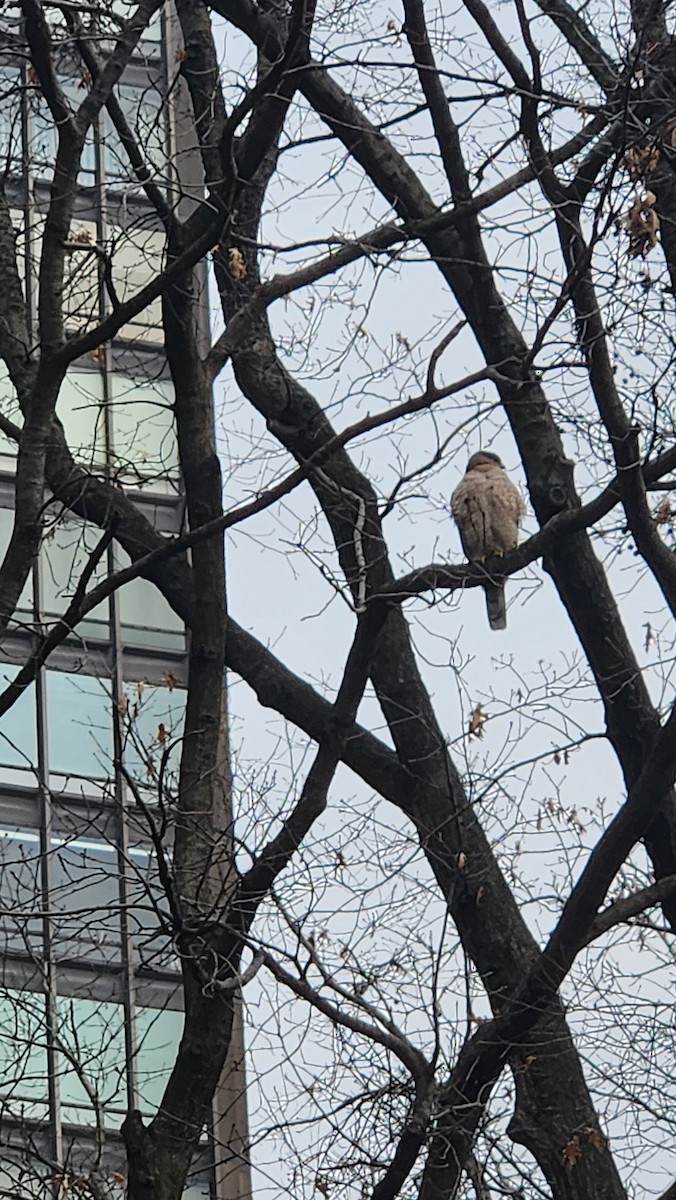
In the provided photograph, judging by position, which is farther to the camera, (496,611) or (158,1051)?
(158,1051)

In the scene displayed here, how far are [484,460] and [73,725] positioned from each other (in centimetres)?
523

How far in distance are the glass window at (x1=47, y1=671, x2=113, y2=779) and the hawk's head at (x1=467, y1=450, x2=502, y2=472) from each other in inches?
188

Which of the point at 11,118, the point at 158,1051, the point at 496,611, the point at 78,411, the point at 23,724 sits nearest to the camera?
the point at 11,118

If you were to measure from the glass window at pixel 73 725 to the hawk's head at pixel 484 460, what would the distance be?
478cm

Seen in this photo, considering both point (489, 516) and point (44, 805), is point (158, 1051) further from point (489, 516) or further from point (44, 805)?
point (489, 516)

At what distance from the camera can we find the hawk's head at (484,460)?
33.7 ft

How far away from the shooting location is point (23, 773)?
14258mm

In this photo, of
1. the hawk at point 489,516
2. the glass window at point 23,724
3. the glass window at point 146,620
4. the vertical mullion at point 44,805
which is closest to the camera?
the vertical mullion at point 44,805

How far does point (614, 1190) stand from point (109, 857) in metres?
7.28

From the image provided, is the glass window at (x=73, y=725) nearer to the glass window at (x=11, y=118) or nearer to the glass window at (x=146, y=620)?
the glass window at (x=146, y=620)

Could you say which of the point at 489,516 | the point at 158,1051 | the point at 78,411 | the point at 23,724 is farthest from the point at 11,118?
the point at 78,411

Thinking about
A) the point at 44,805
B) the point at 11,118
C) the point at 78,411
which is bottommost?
the point at 11,118

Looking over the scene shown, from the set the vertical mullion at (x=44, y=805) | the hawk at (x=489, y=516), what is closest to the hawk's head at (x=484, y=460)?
the hawk at (x=489, y=516)

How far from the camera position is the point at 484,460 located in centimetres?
1030
